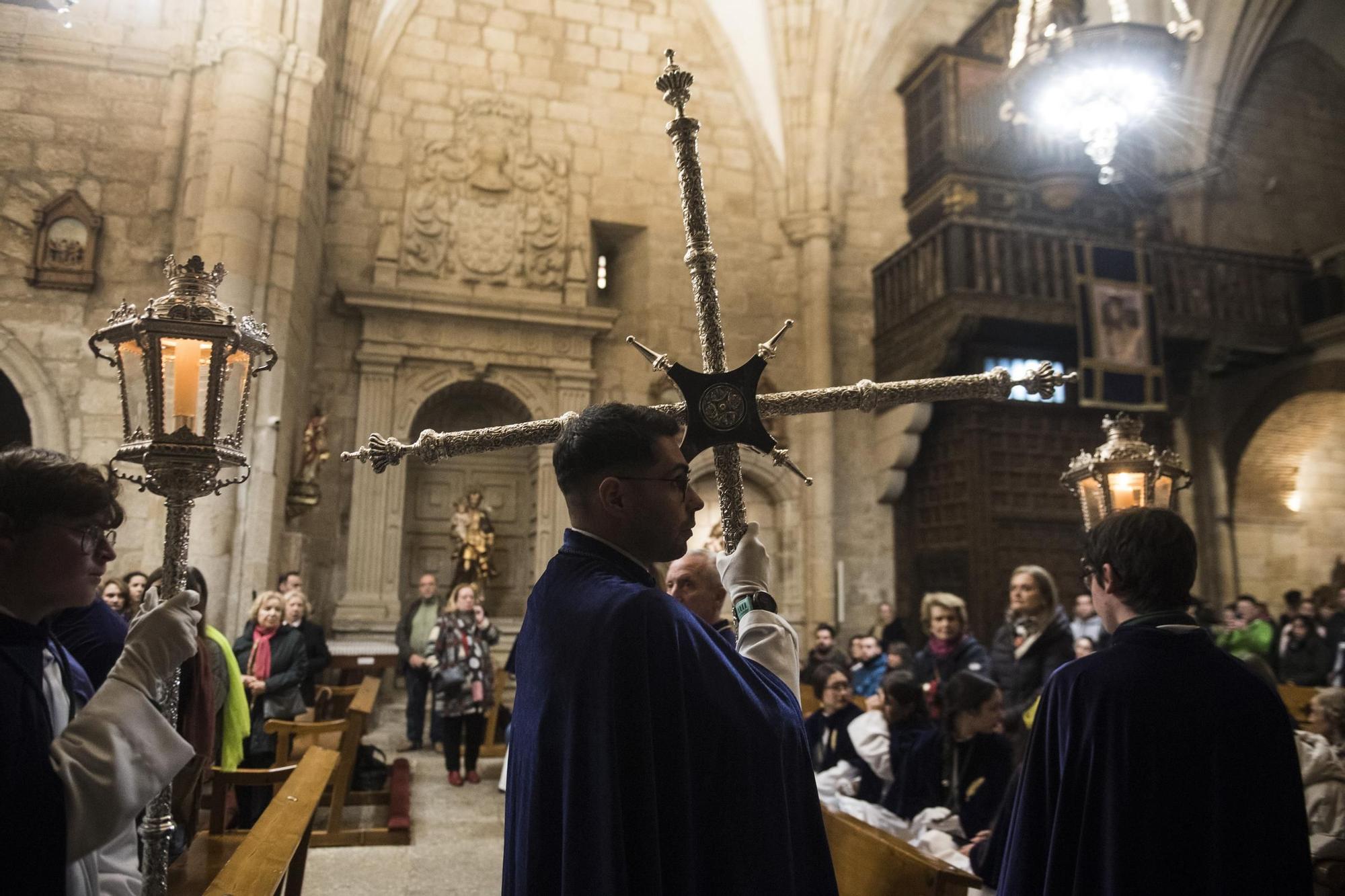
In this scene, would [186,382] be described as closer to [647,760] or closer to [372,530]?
[647,760]

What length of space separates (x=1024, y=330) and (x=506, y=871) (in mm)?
10126

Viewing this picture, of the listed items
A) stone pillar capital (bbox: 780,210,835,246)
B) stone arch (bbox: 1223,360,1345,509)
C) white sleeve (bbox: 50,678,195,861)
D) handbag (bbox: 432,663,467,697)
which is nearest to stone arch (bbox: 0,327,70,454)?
handbag (bbox: 432,663,467,697)

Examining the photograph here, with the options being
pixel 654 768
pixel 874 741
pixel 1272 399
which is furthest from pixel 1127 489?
pixel 1272 399

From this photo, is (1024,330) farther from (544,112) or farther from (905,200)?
(544,112)

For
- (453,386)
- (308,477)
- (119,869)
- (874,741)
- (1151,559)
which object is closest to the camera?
Answer: (119,869)

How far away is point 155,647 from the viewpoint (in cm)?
159

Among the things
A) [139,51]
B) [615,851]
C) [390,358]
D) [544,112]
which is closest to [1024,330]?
[544,112]

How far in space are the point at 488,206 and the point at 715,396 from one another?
32.7 ft

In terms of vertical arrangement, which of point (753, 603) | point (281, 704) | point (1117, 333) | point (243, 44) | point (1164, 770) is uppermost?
point (243, 44)

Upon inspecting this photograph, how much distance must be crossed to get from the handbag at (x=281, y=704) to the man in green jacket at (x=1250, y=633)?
7.30 meters

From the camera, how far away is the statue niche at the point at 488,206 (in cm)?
1102

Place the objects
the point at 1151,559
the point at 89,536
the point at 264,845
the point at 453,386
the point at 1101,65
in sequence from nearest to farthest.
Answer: the point at 89,536, the point at 1151,559, the point at 264,845, the point at 1101,65, the point at 453,386

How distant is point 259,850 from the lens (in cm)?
227

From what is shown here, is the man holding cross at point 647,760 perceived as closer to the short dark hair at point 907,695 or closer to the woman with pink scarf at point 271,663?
the short dark hair at point 907,695
